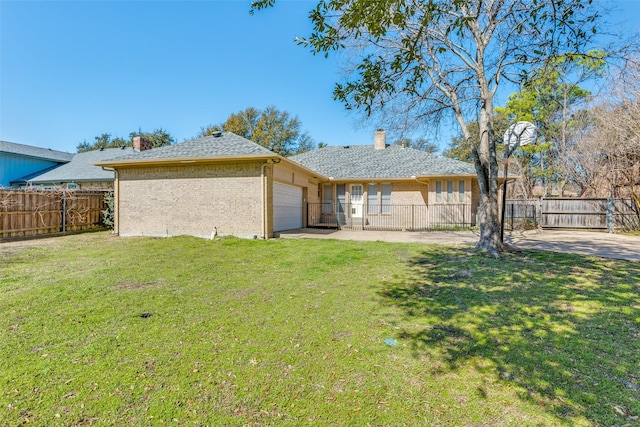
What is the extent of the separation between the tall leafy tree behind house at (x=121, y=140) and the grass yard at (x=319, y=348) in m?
38.5

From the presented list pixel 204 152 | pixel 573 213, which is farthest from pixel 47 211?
pixel 573 213

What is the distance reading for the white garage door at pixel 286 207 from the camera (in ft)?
41.0

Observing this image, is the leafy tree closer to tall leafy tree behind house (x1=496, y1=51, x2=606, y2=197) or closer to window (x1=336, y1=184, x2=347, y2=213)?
window (x1=336, y1=184, x2=347, y2=213)

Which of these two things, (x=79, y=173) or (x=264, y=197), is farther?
(x=79, y=173)

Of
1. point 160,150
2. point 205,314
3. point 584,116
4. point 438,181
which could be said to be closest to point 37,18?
point 160,150

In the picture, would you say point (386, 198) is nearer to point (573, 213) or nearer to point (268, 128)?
point (573, 213)

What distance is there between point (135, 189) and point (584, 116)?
28.0 metres

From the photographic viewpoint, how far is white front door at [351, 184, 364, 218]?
709 inches

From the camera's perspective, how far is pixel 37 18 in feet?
32.2

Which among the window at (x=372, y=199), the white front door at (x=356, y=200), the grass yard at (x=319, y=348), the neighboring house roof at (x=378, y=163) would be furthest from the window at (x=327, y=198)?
the grass yard at (x=319, y=348)

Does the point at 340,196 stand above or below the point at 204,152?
below

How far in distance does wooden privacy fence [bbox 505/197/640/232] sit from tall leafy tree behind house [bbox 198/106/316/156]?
2633 centimetres

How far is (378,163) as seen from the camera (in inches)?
749

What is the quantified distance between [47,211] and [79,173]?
11.6m
